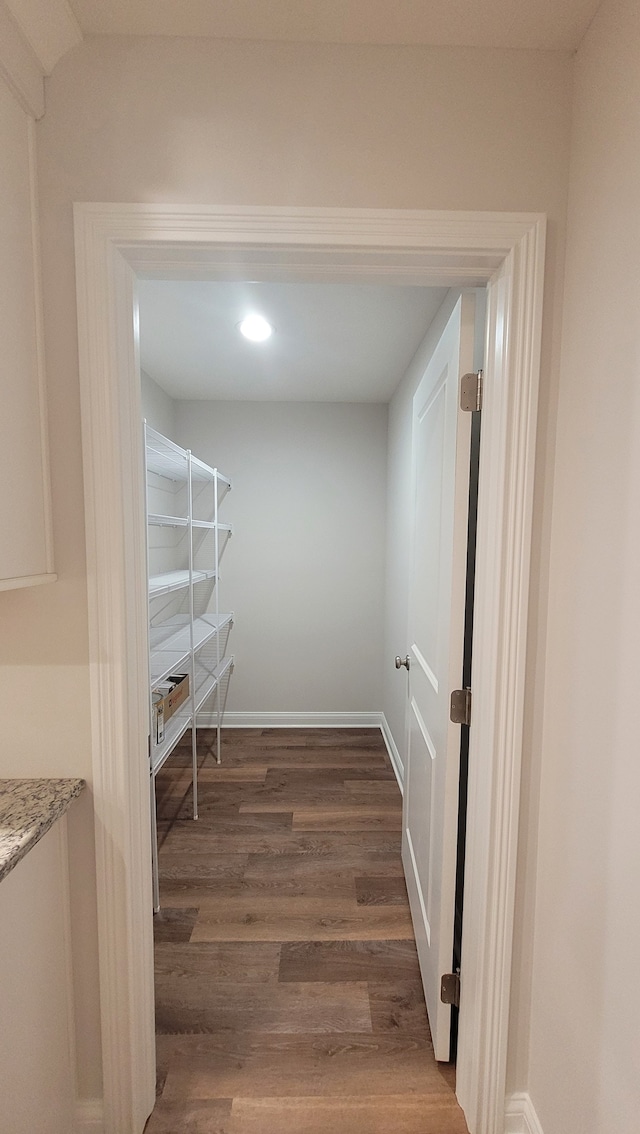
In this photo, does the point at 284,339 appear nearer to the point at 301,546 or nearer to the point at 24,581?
the point at 301,546

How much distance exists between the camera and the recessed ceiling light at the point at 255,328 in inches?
81.9

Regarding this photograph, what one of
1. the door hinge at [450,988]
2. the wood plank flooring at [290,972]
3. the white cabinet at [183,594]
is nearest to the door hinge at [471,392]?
the white cabinet at [183,594]

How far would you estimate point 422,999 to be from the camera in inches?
58.9

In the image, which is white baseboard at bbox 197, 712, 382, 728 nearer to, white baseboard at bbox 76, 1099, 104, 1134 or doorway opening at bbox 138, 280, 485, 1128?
doorway opening at bbox 138, 280, 485, 1128

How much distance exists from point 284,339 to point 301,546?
59.4 inches

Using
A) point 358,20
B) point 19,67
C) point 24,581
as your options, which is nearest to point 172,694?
point 24,581

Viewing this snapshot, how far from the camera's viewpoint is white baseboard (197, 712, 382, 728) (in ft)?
11.6

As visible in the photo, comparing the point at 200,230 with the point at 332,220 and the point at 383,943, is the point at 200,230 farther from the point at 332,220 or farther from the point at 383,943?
the point at 383,943

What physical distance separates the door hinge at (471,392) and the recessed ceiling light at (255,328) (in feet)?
4.18

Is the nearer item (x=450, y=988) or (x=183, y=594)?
(x=450, y=988)

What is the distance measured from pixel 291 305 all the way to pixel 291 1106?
261 cm

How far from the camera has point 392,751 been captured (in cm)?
305

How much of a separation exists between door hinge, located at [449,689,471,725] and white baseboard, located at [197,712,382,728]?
2.47m

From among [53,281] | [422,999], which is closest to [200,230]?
[53,281]
